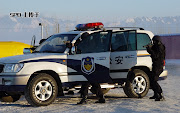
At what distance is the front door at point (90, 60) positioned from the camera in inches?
392

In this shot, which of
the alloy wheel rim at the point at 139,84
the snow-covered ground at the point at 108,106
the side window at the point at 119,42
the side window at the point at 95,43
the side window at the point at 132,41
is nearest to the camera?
the snow-covered ground at the point at 108,106

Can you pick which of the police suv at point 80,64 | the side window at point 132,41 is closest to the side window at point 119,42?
the police suv at point 80,64

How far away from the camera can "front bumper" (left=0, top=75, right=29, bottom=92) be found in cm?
928

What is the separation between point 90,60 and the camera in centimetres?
1003

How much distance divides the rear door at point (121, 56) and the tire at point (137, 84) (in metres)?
0.39

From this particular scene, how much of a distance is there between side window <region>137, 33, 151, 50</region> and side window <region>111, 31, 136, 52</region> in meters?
0.18

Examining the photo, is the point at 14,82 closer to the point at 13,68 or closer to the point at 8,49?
the point at 13,68

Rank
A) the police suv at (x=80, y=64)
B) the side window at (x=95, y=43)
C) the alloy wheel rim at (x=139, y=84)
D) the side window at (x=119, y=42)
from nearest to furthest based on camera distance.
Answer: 1. the police suv at (x=80, y=64)
2. the side window at (x=95, y=43)
3. the side window at (x=119, y=42)
4. the alloy wheel rim at (x=139, y=84)

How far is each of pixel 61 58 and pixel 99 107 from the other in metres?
1.42

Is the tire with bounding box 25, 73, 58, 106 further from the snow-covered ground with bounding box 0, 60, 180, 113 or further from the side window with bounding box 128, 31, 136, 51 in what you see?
the side window with bounding box 128, 31, 136, 51

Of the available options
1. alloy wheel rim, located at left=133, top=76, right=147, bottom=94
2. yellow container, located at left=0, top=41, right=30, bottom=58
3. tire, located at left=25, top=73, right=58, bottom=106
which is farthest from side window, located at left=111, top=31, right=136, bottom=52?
yellow container, located at left=0, top=41, right=30, bottom=58

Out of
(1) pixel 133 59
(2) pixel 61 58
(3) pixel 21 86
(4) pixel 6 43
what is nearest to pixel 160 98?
(1) pixel 133 59

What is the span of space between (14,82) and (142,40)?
150 inches

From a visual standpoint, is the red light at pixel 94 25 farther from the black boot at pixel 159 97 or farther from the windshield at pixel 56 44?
the black boot at pixel 159 97
